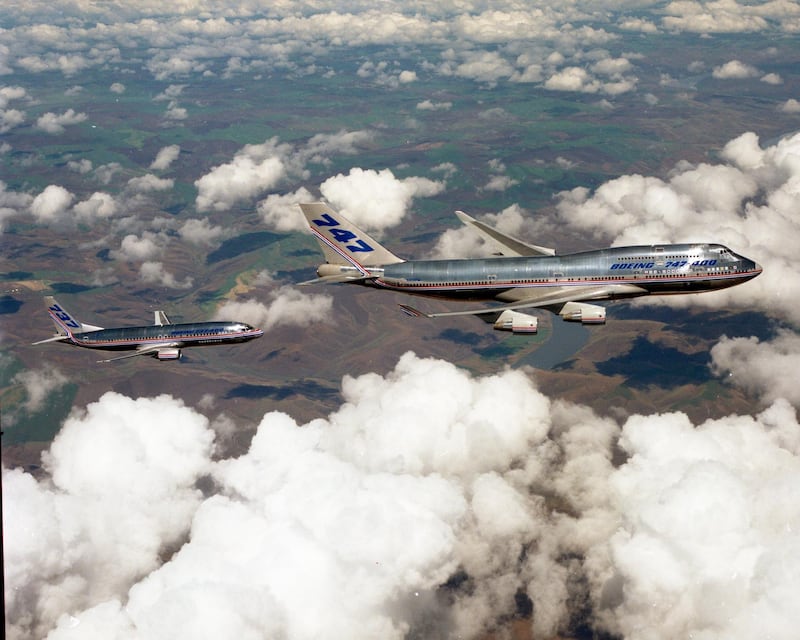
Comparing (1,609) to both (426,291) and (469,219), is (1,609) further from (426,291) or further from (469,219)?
(469,219)

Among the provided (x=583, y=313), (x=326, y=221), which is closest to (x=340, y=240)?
(x=326, y=221)

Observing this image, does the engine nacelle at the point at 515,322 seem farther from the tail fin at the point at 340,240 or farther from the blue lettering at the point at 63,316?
the blue lettering at the point at 63,316

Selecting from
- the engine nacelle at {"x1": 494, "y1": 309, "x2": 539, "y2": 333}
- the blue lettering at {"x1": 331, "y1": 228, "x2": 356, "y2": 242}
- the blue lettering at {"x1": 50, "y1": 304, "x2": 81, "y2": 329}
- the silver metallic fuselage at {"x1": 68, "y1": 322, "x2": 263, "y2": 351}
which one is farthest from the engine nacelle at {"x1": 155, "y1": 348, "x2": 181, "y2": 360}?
the engine nacelle at {"x1": 494, "y1": 309, "x2": 539, "y2": 333}

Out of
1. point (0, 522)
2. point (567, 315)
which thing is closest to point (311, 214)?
point (567, 315)

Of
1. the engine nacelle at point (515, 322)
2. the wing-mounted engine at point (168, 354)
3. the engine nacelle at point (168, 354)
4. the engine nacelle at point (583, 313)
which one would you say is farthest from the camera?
the wing-mounted engine at point (168, 354)

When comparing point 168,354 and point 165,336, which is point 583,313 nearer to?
point 168,354

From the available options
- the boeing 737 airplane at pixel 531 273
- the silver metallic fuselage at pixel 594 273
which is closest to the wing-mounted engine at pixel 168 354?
the boeing 737 airplane at pixel 531 273
